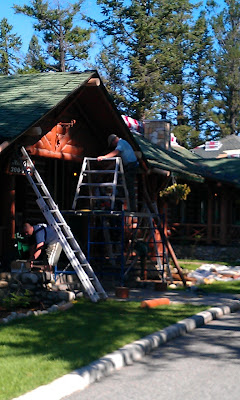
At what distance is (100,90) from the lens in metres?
14.7

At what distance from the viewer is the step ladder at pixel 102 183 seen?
14.0 meters

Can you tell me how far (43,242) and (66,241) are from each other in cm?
78

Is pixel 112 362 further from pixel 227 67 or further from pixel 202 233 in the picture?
pixel 227 67

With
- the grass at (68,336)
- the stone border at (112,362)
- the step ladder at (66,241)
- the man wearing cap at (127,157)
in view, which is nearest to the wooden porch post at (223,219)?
the man wearing cap at (127,157)

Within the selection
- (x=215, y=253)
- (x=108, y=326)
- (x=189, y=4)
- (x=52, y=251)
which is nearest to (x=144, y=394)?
(x=108, y=326)

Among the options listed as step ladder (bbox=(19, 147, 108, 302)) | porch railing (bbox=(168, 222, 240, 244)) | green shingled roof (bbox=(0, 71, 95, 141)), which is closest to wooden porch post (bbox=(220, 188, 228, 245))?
porch railing (bbox=(168, 222, 240, 244))

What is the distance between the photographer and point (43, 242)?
13117mm

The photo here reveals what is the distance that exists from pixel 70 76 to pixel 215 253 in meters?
14.4

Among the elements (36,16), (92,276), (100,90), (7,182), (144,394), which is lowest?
(144,394)

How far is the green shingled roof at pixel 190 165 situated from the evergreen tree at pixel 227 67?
22159 mm

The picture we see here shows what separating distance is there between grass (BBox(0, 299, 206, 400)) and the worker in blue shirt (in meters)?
1.44

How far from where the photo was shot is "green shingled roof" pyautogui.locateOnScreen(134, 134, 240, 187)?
22.7 meters

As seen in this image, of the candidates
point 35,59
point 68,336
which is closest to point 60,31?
point 35,59

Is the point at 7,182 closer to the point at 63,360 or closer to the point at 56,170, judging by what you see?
the point at 56,170
